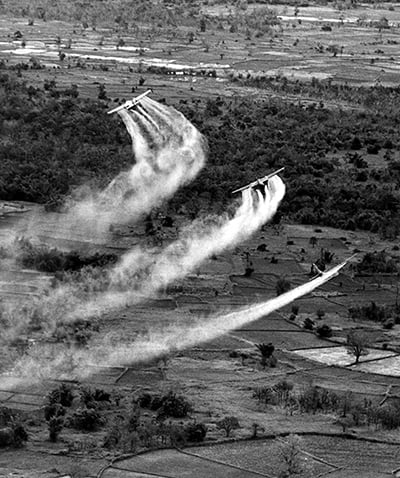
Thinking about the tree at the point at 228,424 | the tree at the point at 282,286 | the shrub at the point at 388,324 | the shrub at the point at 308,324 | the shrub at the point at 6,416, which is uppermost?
the shrub at the point at 6,416

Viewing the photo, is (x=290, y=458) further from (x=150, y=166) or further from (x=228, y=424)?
(x=150, y=166)

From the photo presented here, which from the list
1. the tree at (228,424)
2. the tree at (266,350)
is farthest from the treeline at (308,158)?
the tree at (228,424)

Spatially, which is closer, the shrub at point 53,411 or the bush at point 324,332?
the shrub at point 53,411

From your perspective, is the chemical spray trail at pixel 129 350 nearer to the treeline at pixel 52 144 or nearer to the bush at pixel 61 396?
the bush at pixel 61 396

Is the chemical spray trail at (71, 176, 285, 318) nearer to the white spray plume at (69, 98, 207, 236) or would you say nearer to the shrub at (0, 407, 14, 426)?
the white spray plume at (69, 98, 207, 236)

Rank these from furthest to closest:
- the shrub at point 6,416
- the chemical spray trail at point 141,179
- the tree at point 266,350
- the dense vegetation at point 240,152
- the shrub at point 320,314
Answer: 1. the dense vegetation at point 240,152
2. the chemical spray trail at point 141,179
3. the shrub at point 320,314
4. the tree at point 266,350
5. the shrub at point 6,416

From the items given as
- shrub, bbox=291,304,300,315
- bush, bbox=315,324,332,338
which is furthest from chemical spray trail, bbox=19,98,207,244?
bush, bbox=315,324,332,338

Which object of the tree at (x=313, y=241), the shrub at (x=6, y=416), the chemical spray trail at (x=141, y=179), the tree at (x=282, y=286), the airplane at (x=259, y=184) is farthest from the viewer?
the airplane at (x=259, y=184)

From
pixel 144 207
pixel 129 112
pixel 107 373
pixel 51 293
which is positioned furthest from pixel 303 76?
pixel 107 373
